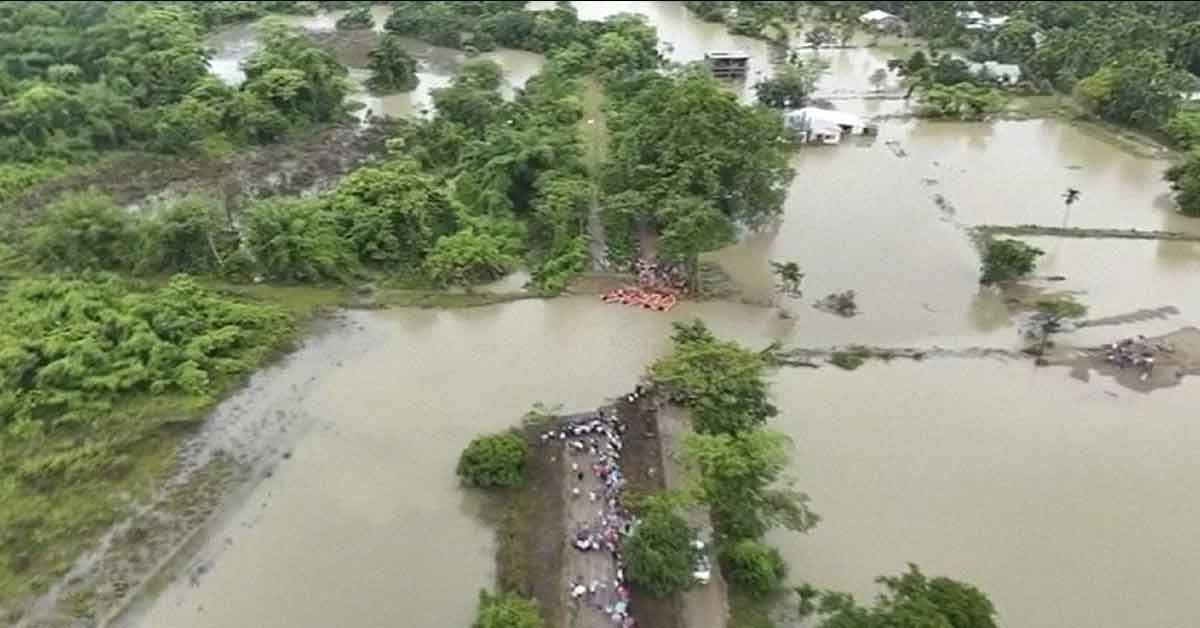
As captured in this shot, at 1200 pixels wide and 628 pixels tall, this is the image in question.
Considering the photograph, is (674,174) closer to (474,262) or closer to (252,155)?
(474,262)

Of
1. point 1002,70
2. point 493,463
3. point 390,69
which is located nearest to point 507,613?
point 493,463

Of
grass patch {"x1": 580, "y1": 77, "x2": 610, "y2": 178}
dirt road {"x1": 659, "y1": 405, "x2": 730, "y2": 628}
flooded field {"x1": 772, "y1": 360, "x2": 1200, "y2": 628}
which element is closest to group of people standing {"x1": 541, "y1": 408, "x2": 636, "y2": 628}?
dirt road {"x1": 659, "y1": 405, "x2": 730, "y2": 628}

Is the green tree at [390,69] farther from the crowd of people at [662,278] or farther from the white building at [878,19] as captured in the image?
the white building at [878,19]

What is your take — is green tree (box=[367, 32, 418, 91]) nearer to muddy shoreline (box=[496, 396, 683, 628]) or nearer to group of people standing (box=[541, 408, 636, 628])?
muddy shoreline (box=[496, 396, 683, 628])

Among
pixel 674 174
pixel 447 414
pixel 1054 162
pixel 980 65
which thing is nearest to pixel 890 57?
pixel 980 65

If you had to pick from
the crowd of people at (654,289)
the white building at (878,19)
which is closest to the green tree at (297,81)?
the crowd of people at (654,289)
